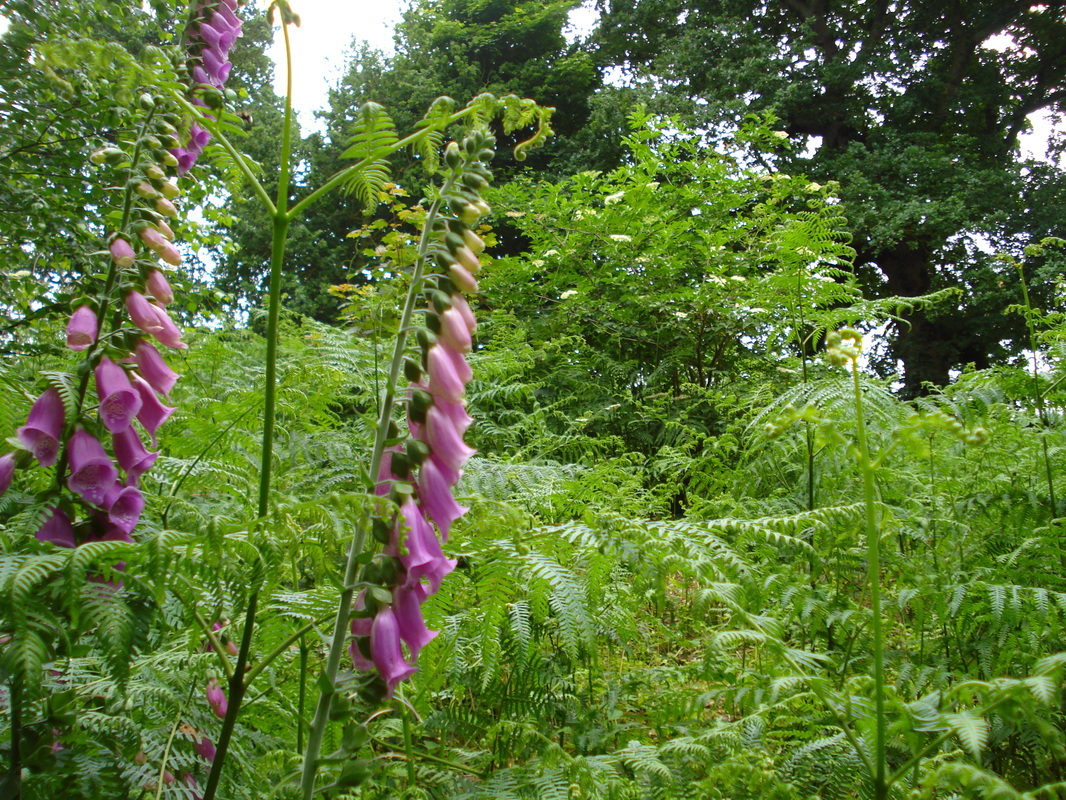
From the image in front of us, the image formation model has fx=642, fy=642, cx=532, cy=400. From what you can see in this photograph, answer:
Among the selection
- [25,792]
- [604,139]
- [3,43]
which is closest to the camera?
[25,792]

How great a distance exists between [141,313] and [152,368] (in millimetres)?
84

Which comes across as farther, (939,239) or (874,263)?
(874,263)

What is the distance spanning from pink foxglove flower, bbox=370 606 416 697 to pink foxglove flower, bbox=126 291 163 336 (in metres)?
0.57

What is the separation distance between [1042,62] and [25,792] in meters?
16.8

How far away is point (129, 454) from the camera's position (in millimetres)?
937

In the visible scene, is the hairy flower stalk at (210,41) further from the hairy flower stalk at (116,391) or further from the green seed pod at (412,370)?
the green seed pod at (412,370)

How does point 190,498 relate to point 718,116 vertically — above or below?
below

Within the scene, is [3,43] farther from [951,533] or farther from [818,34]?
[818,34]

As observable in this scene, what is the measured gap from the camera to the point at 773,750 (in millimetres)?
1425

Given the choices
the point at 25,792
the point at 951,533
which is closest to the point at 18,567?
the point at 25,792

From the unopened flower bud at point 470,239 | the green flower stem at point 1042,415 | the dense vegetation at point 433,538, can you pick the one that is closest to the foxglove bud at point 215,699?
the dense vegetation at point 433,538

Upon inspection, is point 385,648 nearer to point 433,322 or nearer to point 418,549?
point 418,549

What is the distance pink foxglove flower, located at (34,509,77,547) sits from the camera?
34.0 inches

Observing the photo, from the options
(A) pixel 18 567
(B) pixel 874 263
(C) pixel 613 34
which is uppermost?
(C) pixel 613 34
